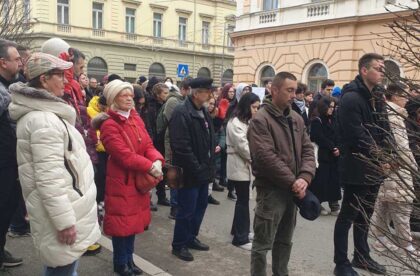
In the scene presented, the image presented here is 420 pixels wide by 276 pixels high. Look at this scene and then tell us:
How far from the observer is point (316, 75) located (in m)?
19.7

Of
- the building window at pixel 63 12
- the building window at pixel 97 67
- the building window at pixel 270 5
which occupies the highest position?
the building window at pixel 63 12

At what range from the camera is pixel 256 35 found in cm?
2217

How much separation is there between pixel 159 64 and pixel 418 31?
38.2 metres

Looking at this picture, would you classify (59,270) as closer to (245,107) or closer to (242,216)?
(242,216)

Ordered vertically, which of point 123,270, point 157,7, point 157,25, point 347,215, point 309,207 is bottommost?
point 123,270

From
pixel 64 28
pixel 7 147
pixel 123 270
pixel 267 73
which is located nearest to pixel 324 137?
pixel 123 270

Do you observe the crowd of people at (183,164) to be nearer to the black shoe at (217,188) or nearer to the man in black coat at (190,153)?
the man in black coat at (190,153)

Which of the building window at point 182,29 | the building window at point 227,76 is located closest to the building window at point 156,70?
the building window at point 182,29

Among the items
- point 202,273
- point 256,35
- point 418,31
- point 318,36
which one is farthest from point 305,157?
point 256,35

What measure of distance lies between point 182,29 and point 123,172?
126ft

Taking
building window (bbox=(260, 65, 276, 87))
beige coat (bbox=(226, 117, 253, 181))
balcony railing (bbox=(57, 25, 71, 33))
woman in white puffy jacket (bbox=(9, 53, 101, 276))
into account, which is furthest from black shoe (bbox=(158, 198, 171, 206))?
balcony railing (bbox=(57, 25, 71, 33))

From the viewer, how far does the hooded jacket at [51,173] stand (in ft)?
8.84

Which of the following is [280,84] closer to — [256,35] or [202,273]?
[202,273]

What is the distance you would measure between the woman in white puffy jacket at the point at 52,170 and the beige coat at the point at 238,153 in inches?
95.0
